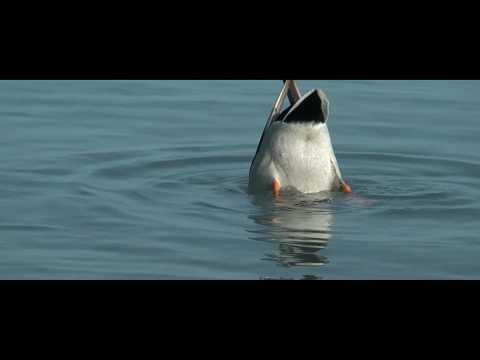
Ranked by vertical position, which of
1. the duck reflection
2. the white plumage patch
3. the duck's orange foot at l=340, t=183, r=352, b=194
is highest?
the white plumage patch

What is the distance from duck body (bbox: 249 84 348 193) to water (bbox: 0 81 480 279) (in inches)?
8.6

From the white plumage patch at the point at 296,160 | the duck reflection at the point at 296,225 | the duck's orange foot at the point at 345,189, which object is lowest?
the duck reflection at the point at 296,225

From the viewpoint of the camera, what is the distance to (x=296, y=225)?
942 centimetres

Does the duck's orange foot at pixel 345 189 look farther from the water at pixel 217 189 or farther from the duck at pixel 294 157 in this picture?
the water at pixel 217 189

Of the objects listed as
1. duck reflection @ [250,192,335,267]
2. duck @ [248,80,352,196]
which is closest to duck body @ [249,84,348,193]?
duck @ [248,80,352,196]

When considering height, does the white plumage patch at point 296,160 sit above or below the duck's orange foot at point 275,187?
above

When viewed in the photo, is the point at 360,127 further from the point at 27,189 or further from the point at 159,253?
the point at 159,253

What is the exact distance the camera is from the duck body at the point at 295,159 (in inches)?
428

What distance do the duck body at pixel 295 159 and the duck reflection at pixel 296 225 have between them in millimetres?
159

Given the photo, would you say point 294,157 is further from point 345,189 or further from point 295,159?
point 345,189

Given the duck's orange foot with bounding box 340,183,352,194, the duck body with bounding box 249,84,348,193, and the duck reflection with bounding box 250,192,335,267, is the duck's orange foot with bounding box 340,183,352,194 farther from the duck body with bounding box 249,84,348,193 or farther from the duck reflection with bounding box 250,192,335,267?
the duck reflection with bounding box 250,192,335,267

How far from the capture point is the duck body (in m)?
10.9

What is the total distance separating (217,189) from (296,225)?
5.91 ft

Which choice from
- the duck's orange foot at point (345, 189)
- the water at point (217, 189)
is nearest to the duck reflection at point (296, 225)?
the water at point (217, 189)
